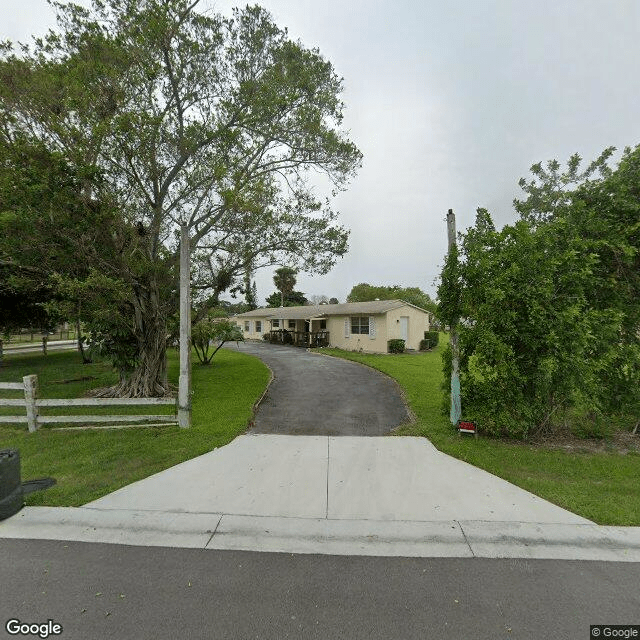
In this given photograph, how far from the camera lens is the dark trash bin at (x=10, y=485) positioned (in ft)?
12.2

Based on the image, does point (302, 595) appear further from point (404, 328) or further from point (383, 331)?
point (404, 328)

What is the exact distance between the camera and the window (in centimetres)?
2144

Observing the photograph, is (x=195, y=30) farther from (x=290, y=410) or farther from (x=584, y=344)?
(x=584, y=344)

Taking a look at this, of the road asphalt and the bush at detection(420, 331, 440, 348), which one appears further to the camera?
the bush at detection(420, 331, 440, 348)

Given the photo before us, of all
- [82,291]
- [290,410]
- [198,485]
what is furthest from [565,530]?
[82,291]

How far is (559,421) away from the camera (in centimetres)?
652

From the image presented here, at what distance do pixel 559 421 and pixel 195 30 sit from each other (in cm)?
1339

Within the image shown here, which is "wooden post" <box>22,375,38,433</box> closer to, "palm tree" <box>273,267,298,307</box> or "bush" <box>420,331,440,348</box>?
"bush" <box>420,331,440,348</box>

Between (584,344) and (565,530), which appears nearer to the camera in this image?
(565,530)

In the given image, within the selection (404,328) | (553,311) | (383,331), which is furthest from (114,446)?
(404,328)

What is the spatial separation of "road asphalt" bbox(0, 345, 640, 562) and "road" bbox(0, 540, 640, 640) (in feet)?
0.68
